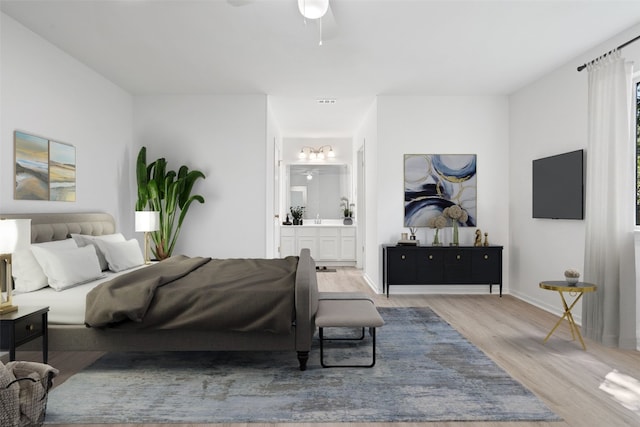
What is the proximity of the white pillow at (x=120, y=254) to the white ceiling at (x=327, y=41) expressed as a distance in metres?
1.92

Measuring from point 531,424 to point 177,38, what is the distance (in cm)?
403

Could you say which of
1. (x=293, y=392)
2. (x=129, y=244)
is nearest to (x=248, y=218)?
(x=129, y=244)

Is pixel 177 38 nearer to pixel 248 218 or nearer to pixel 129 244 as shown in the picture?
pixel 129 244

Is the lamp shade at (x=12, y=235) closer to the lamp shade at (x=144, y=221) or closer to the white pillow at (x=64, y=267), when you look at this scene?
the white pillow at (x=64, y=267)

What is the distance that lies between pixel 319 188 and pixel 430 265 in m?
3.88

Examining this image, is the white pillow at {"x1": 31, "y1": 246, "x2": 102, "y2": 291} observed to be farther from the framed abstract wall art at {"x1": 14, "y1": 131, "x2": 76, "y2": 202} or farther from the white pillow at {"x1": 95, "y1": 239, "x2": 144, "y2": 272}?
the framed abstract wall art at {"x1": 14, "y1": 131, "x2": 76, "y2": 202}

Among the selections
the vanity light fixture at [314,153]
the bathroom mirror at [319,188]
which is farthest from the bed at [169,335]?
the vanity light fixture at [314,153]

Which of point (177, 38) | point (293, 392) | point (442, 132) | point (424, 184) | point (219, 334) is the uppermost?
point (177, 38)

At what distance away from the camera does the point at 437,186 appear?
19.6 feet

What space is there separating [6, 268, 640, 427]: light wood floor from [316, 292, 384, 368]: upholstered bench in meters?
0.53

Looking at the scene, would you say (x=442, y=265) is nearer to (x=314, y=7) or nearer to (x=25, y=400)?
(x=314, y=7)

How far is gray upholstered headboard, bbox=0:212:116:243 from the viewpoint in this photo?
372cm

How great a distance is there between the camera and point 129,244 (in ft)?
14.6

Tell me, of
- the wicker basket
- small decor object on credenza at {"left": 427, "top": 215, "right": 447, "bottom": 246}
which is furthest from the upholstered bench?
small decor object on credenza at {"left": 427, "top": 215, "right": 447, "bottom": 246}
